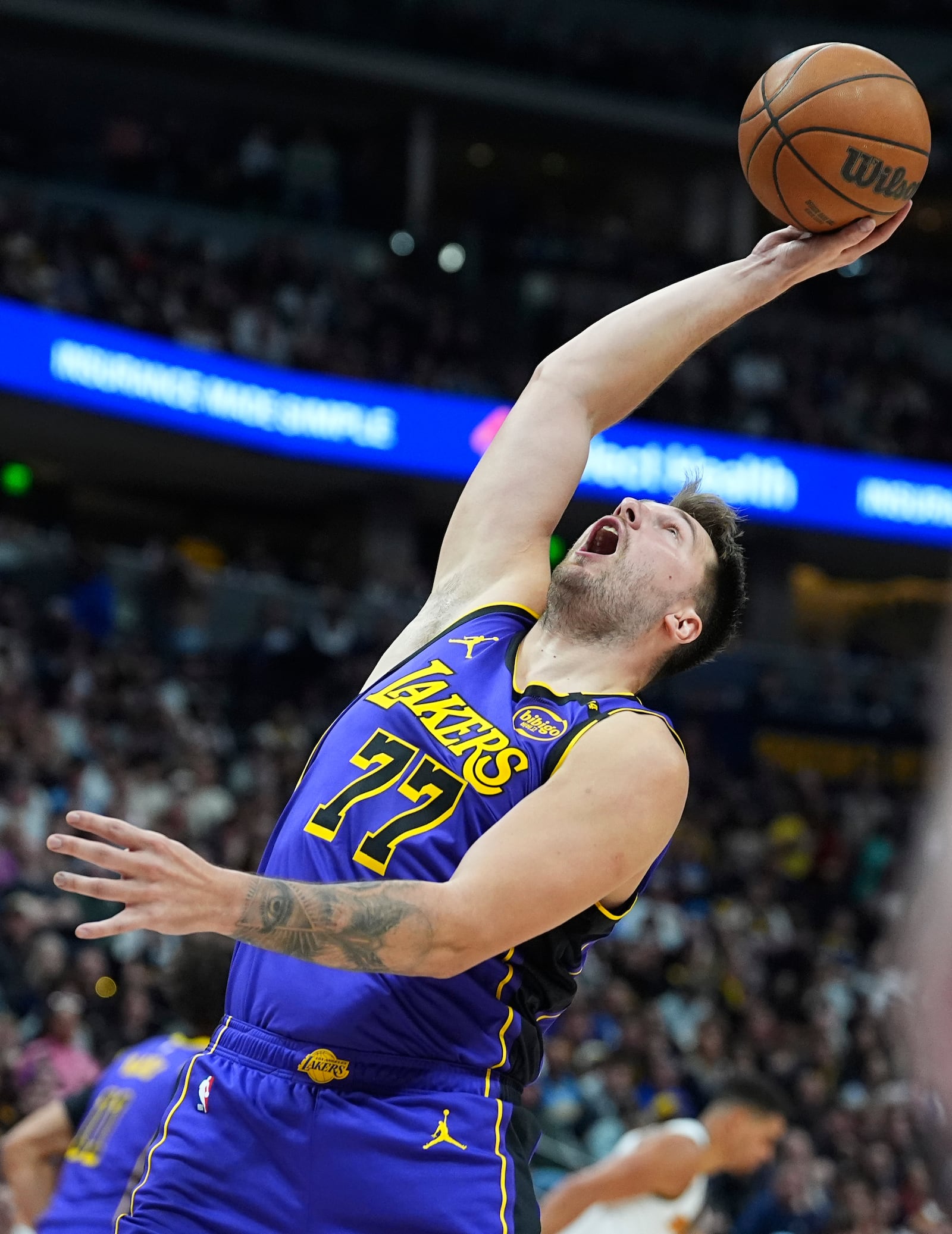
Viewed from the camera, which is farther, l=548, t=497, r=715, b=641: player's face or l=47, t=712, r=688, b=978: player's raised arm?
l=548, t=497, r=715, b=641: player's face

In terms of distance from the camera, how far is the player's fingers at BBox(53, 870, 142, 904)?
2027mm

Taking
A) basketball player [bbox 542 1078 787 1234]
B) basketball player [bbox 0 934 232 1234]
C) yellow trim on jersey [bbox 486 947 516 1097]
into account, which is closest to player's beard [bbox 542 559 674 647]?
yellow trim on jersey [bbox 486 947 516 1097]

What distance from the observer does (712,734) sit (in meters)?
18.3

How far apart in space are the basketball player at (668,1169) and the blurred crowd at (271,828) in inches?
112

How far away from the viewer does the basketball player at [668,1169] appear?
16.0ft

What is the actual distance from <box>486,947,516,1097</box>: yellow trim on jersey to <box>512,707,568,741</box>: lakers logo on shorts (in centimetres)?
37

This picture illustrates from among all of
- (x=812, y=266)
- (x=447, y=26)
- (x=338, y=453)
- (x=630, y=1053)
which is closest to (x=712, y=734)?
(x=338, y=453)

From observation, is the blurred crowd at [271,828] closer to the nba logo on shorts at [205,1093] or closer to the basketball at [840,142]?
the nba logo on shorts at [205,1093]

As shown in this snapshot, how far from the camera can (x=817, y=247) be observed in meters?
3.48

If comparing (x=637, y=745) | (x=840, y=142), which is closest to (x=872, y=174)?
(x=840, y=142)

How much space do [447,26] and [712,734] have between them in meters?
10.6

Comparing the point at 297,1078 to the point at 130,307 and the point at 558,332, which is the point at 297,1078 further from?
the point at 558,332

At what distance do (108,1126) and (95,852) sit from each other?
2.39m

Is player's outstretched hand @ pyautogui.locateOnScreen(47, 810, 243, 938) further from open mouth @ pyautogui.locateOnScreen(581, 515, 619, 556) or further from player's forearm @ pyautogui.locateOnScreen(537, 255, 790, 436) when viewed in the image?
player's forearm @ pyautogui.locateOnScreen(537, 255, 790, 436)
